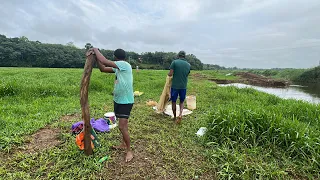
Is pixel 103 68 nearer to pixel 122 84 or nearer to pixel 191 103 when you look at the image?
pixel 122 84

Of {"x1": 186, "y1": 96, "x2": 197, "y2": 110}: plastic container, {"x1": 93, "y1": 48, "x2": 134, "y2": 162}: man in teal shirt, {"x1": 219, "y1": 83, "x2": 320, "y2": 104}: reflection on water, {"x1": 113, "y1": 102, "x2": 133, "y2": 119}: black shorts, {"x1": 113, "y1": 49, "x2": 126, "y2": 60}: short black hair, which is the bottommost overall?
{"x1": 219, "y1": 83, "x2": 320, "y2": 104}: reflection on water

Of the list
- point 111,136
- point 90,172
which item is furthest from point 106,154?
point 111,136

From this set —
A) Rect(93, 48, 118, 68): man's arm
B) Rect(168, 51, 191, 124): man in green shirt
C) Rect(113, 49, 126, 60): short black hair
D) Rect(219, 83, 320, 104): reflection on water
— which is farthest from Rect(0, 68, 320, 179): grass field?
Rect(219, 83, 320, 104): reflection on water

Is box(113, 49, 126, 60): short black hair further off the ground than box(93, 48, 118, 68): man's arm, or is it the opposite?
box(113, 49, 126, 60): short black hair

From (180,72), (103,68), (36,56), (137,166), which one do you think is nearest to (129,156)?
(137,166)

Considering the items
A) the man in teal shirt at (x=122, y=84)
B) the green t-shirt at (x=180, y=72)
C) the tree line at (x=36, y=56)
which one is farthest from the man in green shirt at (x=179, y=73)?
the tree line at (x=36, y=56)

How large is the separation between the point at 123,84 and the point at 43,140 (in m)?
2.05

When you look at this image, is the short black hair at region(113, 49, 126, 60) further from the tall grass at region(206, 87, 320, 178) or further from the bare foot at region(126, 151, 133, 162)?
the tall grass at region(206, 87, 320, 178)

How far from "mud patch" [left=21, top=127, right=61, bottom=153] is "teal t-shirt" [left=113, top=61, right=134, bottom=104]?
1.60m

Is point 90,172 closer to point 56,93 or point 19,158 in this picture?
point 19,158

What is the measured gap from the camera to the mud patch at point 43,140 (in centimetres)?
311

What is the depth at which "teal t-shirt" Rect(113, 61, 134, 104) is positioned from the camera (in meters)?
2.79

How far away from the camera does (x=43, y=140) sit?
3436mm

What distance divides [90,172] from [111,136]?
1207 millimetres
